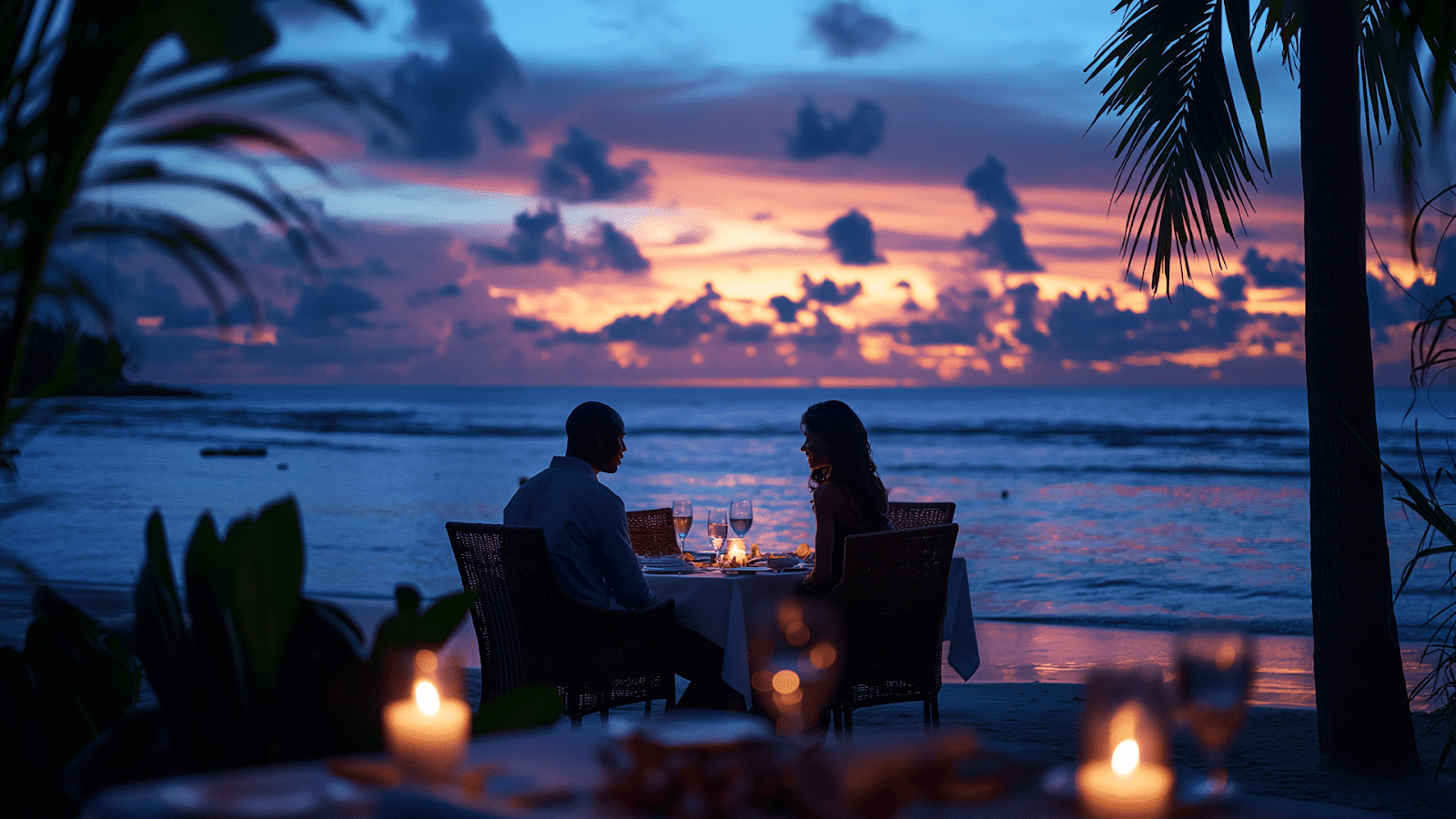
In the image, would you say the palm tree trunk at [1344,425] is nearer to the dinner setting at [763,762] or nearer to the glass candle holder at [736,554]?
the glass candle holder at [736,554]

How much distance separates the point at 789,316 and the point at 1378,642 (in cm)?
3025

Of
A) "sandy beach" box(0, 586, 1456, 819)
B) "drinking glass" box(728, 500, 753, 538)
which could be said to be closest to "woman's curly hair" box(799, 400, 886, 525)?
"drinking glass" box(728, 500, 753, 538)

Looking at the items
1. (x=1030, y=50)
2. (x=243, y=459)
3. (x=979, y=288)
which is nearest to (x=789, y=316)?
(x=979, y=288)

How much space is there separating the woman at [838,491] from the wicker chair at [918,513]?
1074 mm

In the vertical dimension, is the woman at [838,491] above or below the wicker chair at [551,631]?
above

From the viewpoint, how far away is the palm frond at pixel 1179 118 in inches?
173

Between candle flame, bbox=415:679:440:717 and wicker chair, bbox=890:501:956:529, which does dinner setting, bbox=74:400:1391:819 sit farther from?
wicker chair, bbox=890:501:956:529

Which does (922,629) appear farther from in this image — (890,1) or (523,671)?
(890,1)

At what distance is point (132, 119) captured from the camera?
4.12ft

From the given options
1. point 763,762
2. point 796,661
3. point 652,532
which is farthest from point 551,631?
point 763,762

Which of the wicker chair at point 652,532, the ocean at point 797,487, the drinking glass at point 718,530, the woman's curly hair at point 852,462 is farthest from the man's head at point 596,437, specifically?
the ocean at point 797,487

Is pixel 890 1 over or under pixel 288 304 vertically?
over

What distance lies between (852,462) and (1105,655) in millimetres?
3512

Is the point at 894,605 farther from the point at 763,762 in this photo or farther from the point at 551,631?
the point at 763,762
